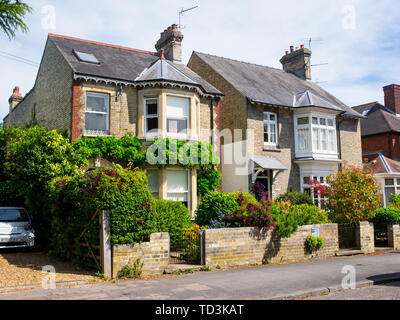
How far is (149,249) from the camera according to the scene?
1033 centimetres

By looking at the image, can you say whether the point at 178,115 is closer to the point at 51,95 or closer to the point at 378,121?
the point at 51,95

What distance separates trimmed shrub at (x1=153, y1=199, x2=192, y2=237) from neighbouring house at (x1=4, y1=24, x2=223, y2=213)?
13.3 feet

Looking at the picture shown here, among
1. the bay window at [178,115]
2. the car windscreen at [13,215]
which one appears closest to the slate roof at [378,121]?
the bay window at [178,115]

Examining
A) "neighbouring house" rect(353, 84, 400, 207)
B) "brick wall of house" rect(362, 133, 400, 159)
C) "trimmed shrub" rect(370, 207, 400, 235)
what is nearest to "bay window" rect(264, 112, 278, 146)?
"trimmed shrub" rect(370, 207, 400, 235)

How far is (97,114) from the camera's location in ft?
55.2

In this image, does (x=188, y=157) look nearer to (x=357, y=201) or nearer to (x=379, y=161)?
(x=357, y=201)

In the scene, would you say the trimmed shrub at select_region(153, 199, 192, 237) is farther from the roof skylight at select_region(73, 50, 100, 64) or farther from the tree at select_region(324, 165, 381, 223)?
the roof skylight at select_region(73, 50, 100, 64)

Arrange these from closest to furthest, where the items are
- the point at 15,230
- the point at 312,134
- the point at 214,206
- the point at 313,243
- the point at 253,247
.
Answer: the point at 253,247 → the point at 15,230 → the point at 313,243 → the point at 214,206 → the point at 312,134

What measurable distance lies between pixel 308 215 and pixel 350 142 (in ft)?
38.7

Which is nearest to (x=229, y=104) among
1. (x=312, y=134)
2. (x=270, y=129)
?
(x=270, y=129)

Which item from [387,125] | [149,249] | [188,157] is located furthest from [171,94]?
[387,125]

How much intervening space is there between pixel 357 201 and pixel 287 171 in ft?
21.0

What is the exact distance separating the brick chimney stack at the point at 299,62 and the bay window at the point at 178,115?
45.8 feet

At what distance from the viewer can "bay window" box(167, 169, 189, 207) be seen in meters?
17.4
